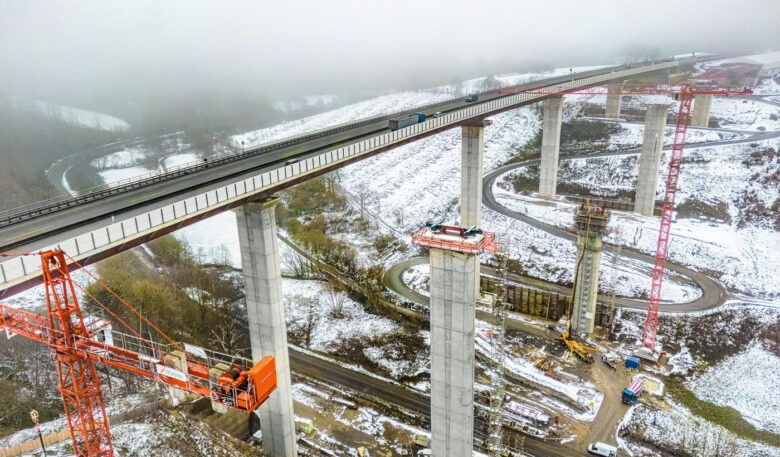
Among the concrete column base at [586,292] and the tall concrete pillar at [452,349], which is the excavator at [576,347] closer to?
the concrete column base at [586,292]

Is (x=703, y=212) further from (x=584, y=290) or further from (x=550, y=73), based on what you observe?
(x=550, y=73)

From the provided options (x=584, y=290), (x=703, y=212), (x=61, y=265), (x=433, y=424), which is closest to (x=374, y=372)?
(x=433, y=424)

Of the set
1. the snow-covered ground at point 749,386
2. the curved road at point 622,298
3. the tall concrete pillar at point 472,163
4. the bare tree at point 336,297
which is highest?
the tall concrete pillar at point 472,163

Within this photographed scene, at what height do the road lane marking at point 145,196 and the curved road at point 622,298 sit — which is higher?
the road lane marking at point 145,196

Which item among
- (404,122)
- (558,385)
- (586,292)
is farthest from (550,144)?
(558,385)

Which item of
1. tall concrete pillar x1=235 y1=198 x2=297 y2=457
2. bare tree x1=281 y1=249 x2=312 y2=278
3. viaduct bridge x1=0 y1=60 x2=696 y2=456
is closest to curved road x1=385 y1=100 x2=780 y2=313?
bare tree x1=281 y1=249 x2=312 y2=278

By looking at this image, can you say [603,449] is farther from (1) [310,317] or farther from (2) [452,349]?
(1) [310,317]

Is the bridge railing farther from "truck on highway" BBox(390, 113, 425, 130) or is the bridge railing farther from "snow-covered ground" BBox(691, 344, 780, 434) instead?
"snow-covered ground" BBox(691, 344, 780, 434)

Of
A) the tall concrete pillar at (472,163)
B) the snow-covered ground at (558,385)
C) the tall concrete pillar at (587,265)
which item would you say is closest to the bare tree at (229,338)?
the snow-covered ground at (558,385)
